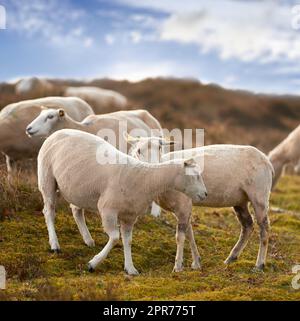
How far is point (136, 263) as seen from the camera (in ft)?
33.0

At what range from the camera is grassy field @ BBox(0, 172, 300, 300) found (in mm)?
7992

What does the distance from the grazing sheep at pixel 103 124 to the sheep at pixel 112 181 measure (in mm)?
2056

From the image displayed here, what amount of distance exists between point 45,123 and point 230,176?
148 inches

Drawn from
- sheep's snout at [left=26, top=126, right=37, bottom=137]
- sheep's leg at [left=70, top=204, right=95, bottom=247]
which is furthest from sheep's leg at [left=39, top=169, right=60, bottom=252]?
sheep's snout at [left=26, top=126, right=37, bottom=137]

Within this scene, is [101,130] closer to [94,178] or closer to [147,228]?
[147,228]

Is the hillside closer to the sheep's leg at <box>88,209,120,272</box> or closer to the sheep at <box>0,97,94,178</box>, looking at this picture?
the sheep at <box>0,97,94,178</box>

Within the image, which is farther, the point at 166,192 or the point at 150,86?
the point at 150,86

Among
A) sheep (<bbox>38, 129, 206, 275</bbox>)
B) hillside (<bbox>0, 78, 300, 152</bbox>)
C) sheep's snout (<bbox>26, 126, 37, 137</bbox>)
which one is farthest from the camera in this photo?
hillside (<bbox>0, 78, 300, 152</bbox>)

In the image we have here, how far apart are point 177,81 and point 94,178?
163 feet

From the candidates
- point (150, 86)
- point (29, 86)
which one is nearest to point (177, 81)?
point (150, 86)

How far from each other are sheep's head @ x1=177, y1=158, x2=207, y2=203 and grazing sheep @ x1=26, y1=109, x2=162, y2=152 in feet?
12.9

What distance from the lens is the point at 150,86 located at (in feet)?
186

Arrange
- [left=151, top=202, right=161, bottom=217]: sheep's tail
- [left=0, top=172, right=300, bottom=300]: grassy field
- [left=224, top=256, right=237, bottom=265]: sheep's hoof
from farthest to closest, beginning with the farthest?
[left=151, top=202, right=161, bottom=217]: sheep's tail → [left=224, top=256, right=237, bottom=265]: sheep's hoof → [left=0, top=172, right=300, bottom=300]: grassy field

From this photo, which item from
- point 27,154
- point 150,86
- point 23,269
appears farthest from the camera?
point 150,86
